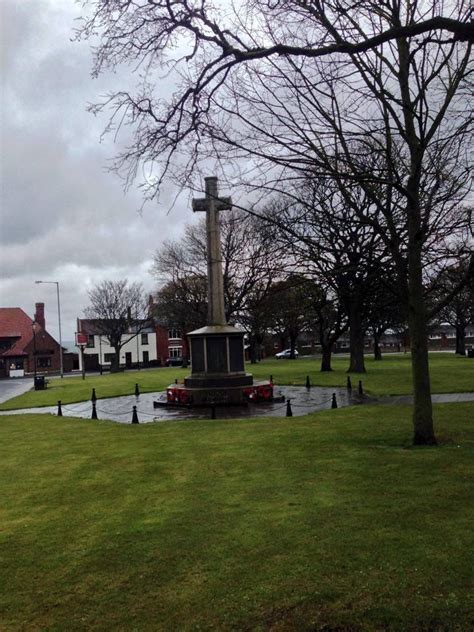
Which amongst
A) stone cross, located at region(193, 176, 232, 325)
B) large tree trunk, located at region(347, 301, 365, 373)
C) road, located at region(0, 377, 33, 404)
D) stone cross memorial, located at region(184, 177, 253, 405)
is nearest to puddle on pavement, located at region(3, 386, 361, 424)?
stone cross memorial, located at region(184, 177, 253, 405)

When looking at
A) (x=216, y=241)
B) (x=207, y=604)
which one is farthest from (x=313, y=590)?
(x=216, y=241)

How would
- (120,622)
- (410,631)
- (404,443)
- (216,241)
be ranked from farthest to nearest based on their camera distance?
(216,241)
(404,443)
(120,622)
(410,631)

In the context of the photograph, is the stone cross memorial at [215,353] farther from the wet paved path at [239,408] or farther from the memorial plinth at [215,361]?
the wet paved path at [239,408]

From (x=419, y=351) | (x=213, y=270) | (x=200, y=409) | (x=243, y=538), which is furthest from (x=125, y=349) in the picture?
(x=243, y=538)

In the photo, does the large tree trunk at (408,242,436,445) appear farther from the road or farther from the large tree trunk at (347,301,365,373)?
the road

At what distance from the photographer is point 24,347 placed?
8150cm

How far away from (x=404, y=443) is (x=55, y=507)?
696 cm

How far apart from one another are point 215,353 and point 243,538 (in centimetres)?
1837

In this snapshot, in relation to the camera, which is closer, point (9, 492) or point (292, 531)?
point (292, 531)

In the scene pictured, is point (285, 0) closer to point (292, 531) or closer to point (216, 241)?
point (292, 531)

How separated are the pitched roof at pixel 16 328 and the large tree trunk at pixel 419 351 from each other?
77.4 m

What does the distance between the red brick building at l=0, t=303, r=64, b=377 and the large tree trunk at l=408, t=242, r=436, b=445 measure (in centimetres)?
7266

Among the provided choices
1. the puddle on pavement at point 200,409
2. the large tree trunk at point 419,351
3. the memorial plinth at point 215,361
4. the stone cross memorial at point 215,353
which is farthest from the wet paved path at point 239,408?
the large tree trunk at point 419,351

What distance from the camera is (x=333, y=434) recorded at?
1319 centimetres
